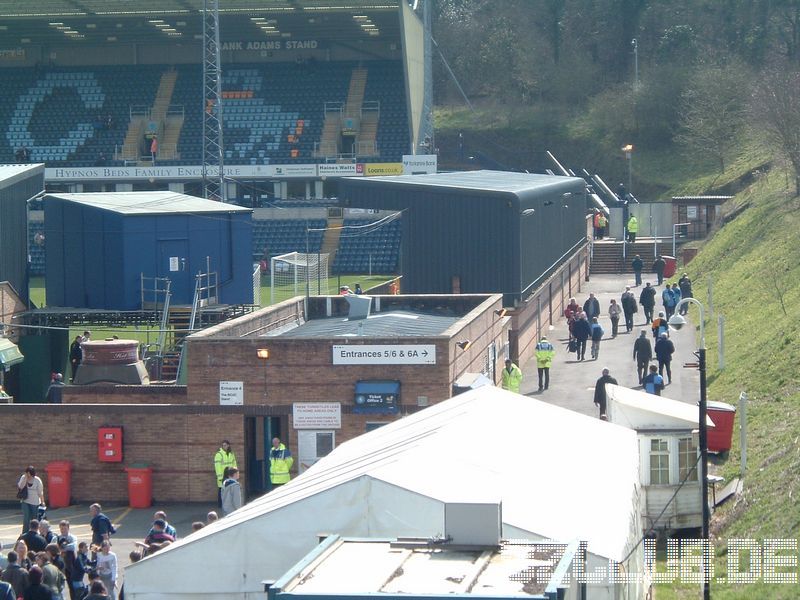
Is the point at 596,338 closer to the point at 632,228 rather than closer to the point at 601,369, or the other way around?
the point at 601,369

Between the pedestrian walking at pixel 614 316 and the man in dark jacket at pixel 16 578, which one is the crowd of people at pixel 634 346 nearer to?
the pedestrian walking at pixel 614 316

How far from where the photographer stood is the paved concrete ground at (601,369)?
1056 inches

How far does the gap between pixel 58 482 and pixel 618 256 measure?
3487 cm

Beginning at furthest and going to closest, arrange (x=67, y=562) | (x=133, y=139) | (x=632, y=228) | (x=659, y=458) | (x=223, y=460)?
(x=133, y=139)
(x=632, y=228)
(x=223, y=460)
(x=659, y=458)
(x=67, y=562)

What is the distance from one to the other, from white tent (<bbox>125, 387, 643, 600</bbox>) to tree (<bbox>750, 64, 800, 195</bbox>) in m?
33.8

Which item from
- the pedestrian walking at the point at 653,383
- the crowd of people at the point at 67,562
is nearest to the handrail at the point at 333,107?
the pedestrian walking at the point at 653,383

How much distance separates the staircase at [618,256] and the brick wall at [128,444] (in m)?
32.6

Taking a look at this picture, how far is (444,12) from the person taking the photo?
8894 centimetres

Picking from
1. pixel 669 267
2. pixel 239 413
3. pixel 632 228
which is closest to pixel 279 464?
pixel 239 413

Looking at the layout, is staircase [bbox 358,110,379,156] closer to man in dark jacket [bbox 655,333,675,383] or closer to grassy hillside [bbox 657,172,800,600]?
grassy hillside [bbox 657,172,800,600]

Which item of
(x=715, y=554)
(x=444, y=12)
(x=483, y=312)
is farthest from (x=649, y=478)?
(x=444, y=12)

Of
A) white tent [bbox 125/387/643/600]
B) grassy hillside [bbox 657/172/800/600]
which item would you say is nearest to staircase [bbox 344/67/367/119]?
grassy hillside [bbox 657/172/800/600]

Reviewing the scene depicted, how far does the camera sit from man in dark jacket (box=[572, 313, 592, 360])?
102 ft

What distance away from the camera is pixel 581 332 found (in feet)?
102
